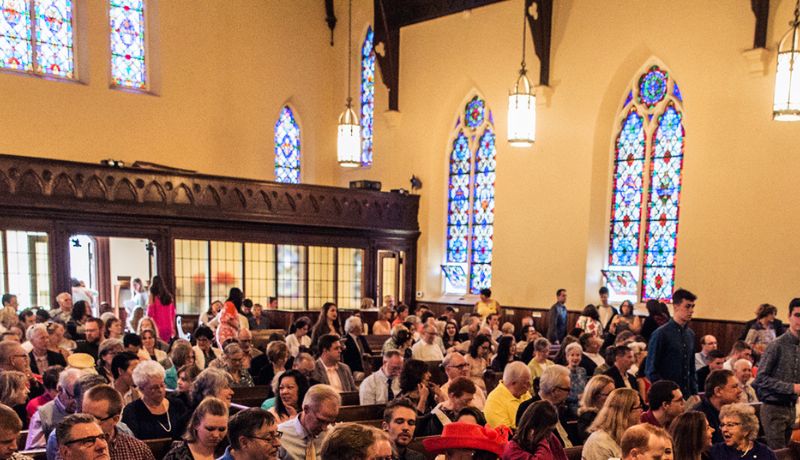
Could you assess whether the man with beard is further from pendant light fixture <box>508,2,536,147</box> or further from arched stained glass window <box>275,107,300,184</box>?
arched stained glass window <box>275,107,300,184</box>

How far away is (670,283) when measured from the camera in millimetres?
11930

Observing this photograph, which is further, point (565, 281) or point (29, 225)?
point (565, 281)

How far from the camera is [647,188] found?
12414mm

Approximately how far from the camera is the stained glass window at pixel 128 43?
1451 cm

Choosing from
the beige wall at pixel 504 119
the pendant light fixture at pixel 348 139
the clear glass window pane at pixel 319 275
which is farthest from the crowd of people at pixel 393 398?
the clear glass window pane at pixel 319 275

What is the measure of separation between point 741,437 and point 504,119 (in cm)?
1057

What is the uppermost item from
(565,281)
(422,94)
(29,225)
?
(422,94)

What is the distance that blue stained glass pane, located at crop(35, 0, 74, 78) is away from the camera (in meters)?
13.6

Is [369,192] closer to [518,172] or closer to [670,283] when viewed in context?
[518,172]

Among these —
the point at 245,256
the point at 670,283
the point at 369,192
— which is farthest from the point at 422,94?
the point at 670,283

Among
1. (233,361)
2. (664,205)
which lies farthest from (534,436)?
(664,205)

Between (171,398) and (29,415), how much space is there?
1.19m

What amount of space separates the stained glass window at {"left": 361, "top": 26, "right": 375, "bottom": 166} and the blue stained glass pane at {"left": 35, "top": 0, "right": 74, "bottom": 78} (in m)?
6.73

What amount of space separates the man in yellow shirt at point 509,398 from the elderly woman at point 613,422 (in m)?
1.01
